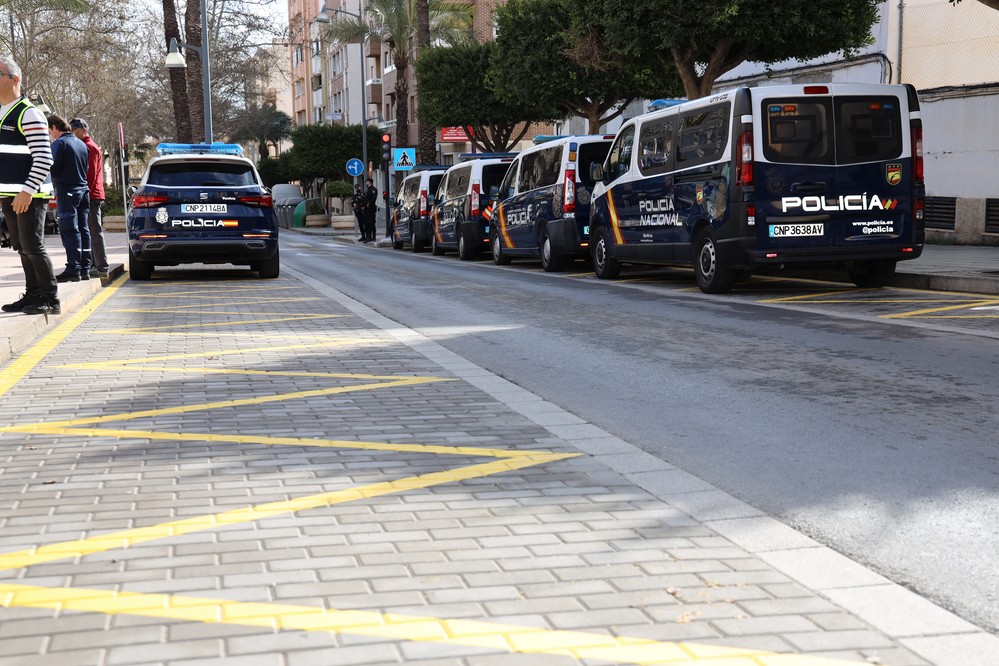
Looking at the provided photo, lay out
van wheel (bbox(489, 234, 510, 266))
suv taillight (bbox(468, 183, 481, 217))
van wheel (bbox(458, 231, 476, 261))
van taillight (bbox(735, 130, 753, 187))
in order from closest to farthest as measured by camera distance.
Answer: van taillight (bbox(735, 130, 753, 187)), van wheel (bbox(489, 234, 510, 266)), suv taillight (bbox(468, 183, 481, 217)), van wheel (bbox(458, 231, 476, 261))

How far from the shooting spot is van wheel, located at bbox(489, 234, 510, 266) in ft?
72.7

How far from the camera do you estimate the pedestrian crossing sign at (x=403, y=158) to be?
122 feet

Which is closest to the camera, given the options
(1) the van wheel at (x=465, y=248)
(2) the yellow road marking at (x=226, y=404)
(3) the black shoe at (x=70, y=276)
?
(2) the yellow road marking at (x=226, y=404)

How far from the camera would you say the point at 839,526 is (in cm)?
423

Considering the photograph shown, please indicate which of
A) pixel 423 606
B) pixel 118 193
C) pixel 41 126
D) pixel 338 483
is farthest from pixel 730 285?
pixel 118 193

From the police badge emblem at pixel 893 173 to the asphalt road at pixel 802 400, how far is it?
2.00 m

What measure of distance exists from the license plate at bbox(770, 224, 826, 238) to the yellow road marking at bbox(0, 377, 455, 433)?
682 cm

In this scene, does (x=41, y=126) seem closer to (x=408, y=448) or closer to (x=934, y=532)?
(x=408, y=448)

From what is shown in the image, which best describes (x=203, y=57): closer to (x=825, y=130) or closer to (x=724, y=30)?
(x=724, y=30)

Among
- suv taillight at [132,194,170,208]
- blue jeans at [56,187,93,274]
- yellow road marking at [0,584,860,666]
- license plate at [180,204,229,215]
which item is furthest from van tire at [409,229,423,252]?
yellow road marking at [0,584,860,666]

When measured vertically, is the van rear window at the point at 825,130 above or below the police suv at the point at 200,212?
above

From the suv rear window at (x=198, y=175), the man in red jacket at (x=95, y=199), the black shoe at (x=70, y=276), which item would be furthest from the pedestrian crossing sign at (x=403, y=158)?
the black shoe at (x=70, y=276)

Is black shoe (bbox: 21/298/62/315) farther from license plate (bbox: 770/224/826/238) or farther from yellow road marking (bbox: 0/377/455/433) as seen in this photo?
license plate (bbox: 770/224/826/238)

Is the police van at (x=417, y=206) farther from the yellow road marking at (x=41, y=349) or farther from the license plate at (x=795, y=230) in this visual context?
the license plate at (x=795, y=230)
